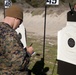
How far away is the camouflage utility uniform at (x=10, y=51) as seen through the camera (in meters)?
2.89

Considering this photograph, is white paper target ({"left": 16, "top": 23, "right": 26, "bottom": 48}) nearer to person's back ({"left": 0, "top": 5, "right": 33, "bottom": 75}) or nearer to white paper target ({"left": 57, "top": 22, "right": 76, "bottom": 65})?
white paper target ({"left": 57, "top": 22, "right": 76, "bottom": 65})

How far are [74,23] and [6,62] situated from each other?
3015mm

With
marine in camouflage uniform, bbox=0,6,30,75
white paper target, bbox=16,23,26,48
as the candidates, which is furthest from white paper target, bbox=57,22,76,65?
marine in camouflage uniform, bbox=0,6,30,75

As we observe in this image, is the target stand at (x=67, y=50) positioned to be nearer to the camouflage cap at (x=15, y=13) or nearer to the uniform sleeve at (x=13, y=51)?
the camouflage cap at (x=15, y=13)

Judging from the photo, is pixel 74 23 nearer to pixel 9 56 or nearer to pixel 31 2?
pixel 9 56

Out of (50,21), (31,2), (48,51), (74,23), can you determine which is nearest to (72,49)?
(74,23)

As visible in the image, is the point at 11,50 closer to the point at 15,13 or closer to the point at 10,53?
the point at 10,53

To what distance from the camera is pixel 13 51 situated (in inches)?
114

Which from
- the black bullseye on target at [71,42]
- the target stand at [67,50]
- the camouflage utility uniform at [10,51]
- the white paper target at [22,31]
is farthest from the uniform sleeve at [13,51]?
the white paper target at [22,31]

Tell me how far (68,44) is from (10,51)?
344 centimetres

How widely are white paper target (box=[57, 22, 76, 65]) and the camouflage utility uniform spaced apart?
304cm

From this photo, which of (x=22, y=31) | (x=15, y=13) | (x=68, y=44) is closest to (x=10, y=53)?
(x=15, y=13)

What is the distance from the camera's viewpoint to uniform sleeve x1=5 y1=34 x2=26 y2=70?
114 inches

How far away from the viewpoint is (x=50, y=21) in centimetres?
2430
